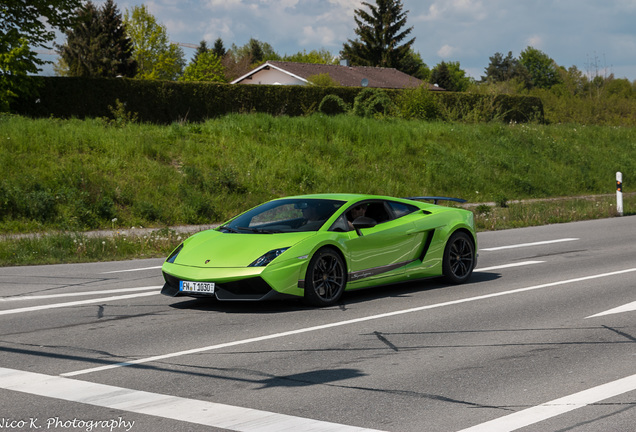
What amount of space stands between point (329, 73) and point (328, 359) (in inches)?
2502

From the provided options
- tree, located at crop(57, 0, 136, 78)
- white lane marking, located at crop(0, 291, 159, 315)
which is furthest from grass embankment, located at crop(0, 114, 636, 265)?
tree, located at crop(57, 0, 136, 78)

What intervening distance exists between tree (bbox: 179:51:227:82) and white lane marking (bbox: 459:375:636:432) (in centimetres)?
8343

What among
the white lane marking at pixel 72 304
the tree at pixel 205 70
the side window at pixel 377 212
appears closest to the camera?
the white lane marking at pixel 72 304

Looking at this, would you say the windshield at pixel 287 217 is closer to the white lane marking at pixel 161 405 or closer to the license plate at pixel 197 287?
the license plate at pixel 197 287

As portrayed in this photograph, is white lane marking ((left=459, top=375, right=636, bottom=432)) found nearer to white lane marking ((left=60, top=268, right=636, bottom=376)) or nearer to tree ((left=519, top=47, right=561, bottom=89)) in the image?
white lane marking ((left=60, top=268, right=636, bottom=376))

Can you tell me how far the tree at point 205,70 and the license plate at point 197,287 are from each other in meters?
79.7

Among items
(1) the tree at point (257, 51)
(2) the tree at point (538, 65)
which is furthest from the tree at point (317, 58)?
(2) the tree at point (538, 65)

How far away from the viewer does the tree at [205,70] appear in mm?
87625

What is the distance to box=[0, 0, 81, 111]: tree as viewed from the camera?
97.7ft

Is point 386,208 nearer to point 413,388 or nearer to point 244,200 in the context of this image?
point 413,388

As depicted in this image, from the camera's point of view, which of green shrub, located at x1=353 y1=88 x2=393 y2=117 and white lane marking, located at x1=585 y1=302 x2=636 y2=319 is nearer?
white lane marking, located at x1=585 y1=302 x2=636 y2=319

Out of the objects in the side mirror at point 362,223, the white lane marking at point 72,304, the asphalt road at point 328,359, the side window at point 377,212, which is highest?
the side window at point 377,212

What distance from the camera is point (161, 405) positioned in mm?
5301

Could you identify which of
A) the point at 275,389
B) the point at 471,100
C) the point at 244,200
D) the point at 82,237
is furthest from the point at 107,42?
the point at 275,389
